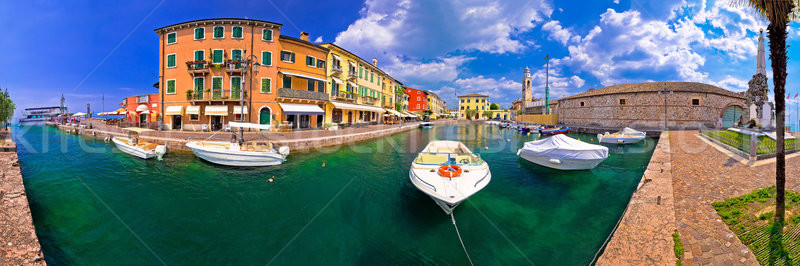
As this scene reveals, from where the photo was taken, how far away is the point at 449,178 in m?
6.52

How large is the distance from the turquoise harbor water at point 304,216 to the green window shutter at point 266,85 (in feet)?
36.5

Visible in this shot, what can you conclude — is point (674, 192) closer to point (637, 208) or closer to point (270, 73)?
point (637, 208)

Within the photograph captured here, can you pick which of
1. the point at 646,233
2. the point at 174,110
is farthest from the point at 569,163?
the point at 174,110

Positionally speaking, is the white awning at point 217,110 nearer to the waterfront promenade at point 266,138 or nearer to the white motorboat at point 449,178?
the waterfront promenade at point 266,138

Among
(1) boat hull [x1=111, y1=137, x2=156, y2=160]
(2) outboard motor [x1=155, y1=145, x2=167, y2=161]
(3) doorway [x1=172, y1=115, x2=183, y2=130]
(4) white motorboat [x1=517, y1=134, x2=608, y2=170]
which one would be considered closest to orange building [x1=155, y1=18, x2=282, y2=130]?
(3) doorway [x1=172, y1=115, x2=183, y2=130]

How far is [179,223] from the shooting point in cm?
639

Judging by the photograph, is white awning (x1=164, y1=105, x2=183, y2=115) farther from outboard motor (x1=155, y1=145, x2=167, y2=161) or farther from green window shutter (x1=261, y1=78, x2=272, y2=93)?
outboard motor (x1=155, y1=145, x2=167, y2=161)

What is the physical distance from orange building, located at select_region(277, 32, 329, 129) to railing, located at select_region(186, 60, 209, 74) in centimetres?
595

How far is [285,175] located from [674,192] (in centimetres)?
1324

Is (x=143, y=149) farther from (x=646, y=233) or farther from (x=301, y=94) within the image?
(x=646, y=233)

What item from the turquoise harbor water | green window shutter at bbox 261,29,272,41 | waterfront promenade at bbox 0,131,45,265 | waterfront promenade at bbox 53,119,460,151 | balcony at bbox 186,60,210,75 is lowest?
the turquoise harbor water

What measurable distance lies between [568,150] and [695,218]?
6.14 meters

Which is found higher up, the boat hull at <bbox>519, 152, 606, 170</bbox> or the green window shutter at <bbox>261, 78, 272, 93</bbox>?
the green window shutter at <bbox>261, 78, 272, 93</bbox>

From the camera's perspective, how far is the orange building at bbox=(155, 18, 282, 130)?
818 inches
